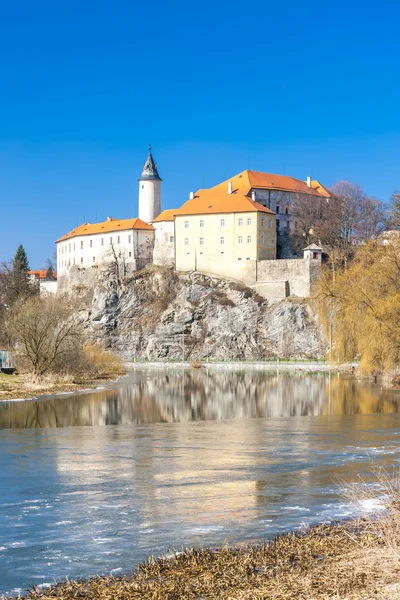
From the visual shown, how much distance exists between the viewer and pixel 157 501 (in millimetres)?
10688

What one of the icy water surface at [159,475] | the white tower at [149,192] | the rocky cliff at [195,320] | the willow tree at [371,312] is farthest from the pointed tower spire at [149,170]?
the icy water surface at [159,475]

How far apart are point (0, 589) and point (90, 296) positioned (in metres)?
76.8

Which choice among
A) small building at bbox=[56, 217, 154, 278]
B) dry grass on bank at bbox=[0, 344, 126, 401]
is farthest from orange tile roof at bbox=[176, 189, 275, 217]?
dry grass on bank at bbox=[0, 344, 126, 401]

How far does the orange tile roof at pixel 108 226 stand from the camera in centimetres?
8594

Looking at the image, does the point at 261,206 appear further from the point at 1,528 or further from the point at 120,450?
the point at 1,528

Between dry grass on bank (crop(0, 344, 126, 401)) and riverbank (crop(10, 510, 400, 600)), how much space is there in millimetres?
21234

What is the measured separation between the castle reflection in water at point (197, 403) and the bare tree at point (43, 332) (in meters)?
3.21

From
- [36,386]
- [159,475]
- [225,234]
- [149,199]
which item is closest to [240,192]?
[225,234]

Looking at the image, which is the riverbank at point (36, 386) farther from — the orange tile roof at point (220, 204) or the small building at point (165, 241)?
the small building at point (165, 241)

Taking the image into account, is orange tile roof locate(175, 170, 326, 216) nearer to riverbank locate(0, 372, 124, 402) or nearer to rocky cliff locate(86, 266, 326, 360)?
rocky cliff locate(86, 266, 326, 360)

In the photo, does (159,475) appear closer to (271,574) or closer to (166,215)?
(271,574)

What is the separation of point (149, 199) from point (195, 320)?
78.3 ft

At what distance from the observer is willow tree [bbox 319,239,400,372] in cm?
3138

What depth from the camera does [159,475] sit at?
41.8 ft
